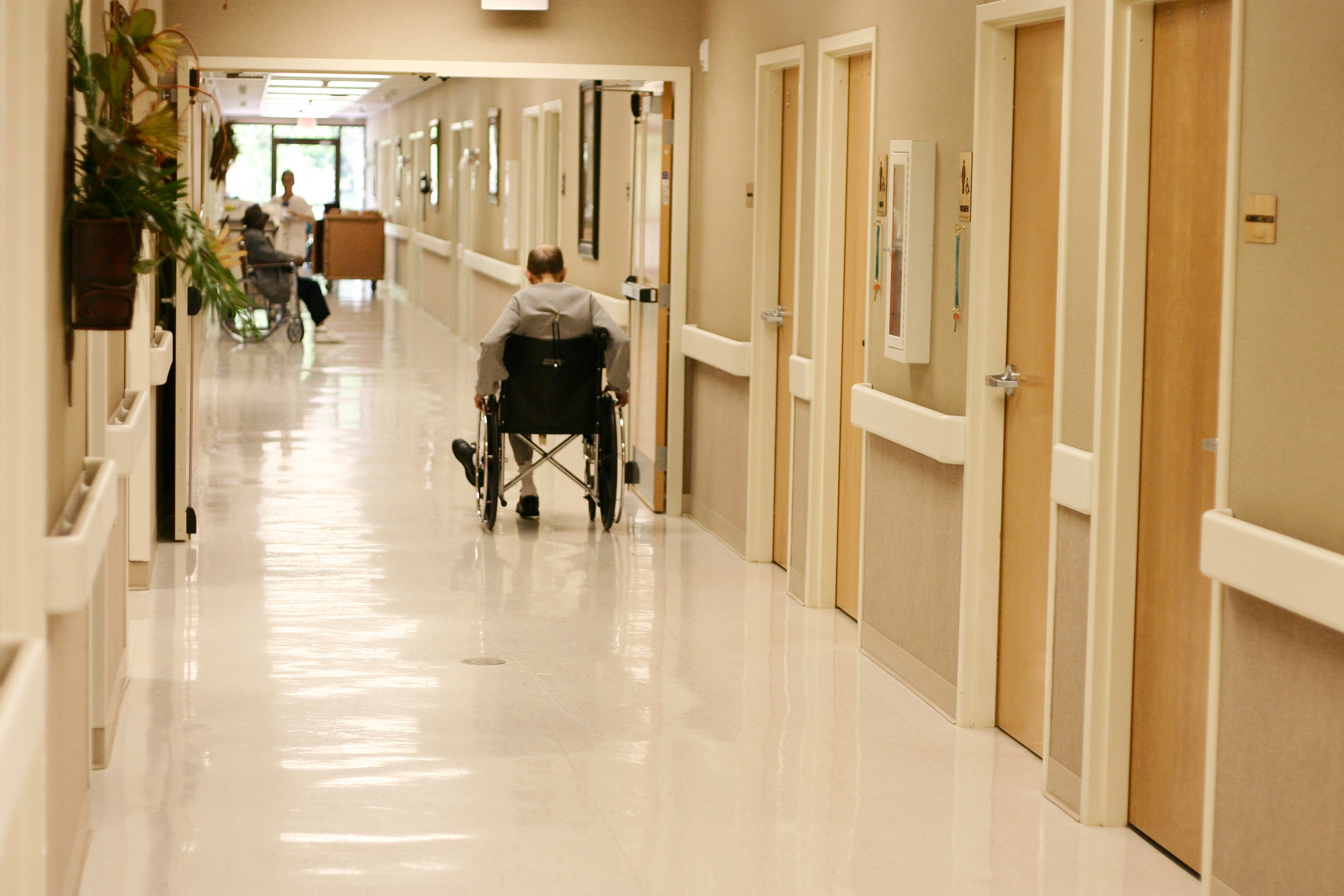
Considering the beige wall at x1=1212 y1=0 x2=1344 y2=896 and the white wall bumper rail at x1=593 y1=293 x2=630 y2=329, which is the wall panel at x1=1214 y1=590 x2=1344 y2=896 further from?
the white wall bumper rail at x1=593 y1=293 x2=630 y2=329

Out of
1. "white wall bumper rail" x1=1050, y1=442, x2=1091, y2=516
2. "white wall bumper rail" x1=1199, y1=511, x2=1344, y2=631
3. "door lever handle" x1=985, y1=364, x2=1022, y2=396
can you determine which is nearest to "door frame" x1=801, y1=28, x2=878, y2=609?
"door lever handle" x1=985, y1=364, x2=1022, y2=396

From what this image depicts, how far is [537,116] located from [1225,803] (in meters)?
10.3

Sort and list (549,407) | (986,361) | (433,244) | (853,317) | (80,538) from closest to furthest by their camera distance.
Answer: (80,538) → (986,361) → (853,317) → (549,407) → (433,244)

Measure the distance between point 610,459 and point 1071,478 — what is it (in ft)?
12.0

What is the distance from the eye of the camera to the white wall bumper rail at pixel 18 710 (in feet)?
6.52

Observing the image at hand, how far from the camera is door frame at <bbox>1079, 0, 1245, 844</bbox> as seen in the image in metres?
3.71

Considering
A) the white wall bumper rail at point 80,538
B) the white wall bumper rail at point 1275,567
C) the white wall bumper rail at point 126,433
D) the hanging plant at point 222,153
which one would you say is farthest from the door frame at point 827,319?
the white wall bumper rail at point 80,538

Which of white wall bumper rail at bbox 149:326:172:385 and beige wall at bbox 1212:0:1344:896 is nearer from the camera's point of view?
beige wall at bbox 1212:0:1344:896

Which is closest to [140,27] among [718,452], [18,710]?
[18,710]

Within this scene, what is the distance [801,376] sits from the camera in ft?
20.6

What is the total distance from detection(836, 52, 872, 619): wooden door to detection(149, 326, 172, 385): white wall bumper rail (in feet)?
7.88

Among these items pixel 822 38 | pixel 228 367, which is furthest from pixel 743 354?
pixel 228 367

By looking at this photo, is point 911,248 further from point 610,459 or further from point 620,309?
point 620,309

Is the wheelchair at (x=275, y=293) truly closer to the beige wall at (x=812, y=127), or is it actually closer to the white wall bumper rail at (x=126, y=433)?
the beige wall at (x=812, y=127)
